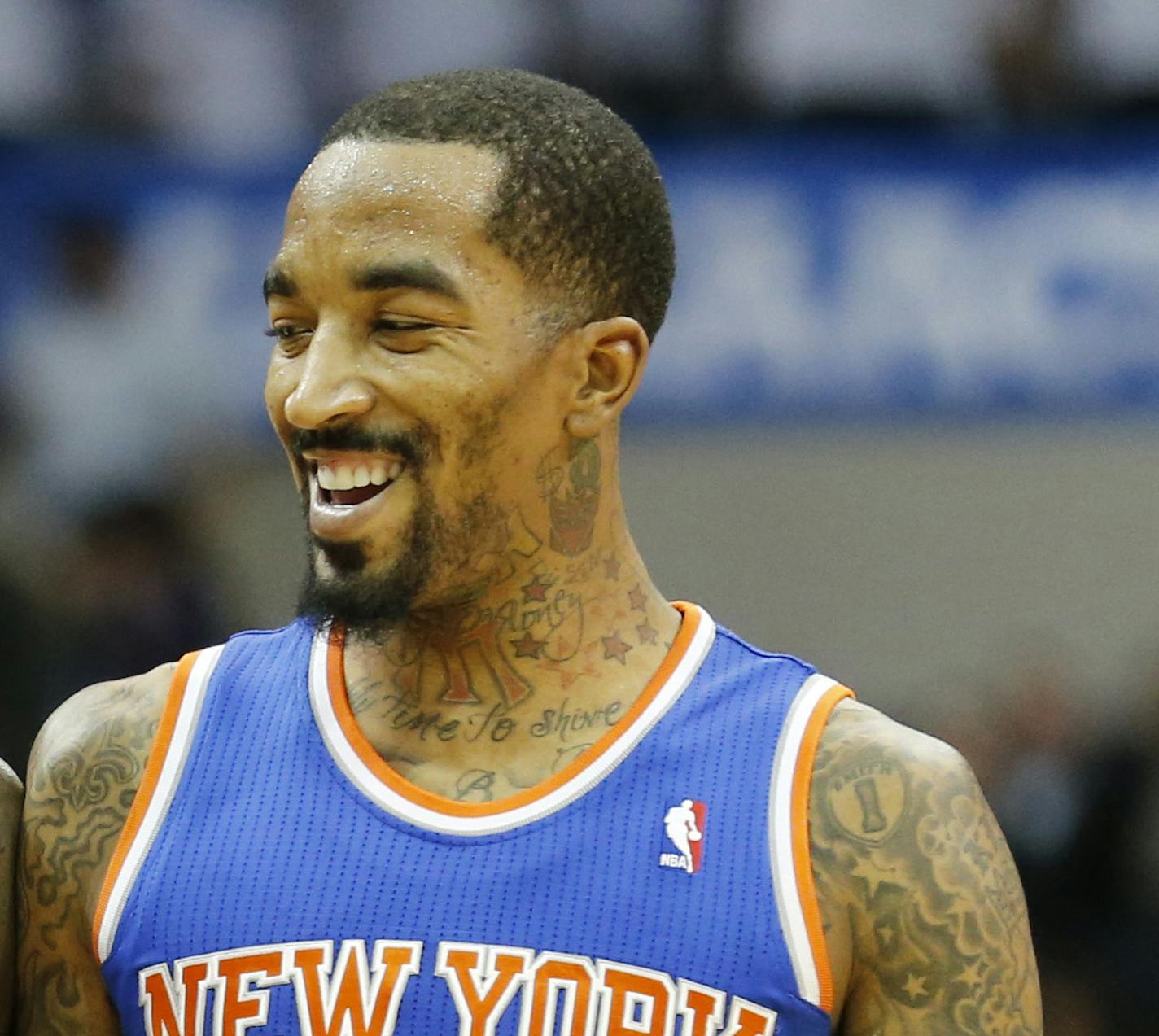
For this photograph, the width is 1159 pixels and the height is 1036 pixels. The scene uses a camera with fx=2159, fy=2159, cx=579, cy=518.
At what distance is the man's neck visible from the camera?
2.87 m

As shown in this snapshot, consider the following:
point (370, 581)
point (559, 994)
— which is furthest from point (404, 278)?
point (559, 994)

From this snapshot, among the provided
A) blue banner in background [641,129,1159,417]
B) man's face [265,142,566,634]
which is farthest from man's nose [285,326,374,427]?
blue banner in background [641,129,1159,417]

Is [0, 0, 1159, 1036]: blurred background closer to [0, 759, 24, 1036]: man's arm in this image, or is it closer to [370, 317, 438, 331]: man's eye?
[0, 759, 24, 1036]: man's arm

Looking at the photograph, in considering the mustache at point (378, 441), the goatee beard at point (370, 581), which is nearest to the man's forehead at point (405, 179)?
the mustache at point (378, 441)

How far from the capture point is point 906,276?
7262 mm

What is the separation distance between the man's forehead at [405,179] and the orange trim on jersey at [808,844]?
801mm

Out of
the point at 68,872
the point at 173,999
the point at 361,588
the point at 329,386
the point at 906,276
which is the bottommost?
the point at 173,999

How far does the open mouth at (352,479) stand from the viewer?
9.17 feet

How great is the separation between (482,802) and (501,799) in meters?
0.03

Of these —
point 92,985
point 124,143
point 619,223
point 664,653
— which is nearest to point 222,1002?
point 92,985

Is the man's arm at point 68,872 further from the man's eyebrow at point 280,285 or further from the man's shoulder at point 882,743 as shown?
the man's shoulder at point 882,743

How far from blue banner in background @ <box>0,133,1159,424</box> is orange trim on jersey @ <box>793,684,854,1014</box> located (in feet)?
14.8

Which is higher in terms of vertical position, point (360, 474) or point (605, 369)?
point (605, 369)

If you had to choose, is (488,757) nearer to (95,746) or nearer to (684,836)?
(684,836)
